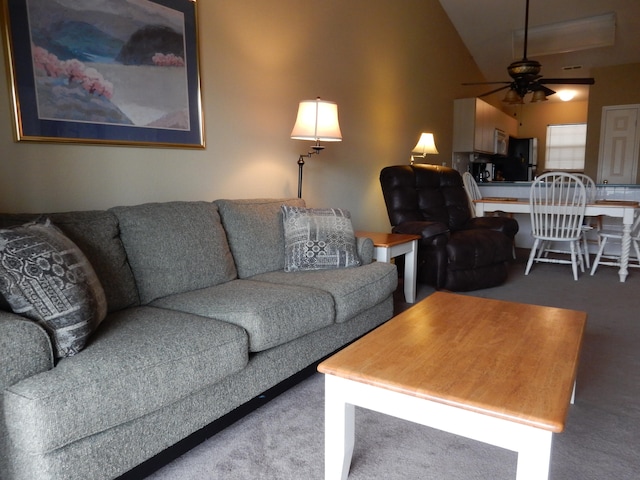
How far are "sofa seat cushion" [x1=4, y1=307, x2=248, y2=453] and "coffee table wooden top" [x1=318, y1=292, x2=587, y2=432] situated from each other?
42cm

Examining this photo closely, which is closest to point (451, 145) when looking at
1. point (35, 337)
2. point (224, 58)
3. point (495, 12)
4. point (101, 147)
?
point (495, 12)

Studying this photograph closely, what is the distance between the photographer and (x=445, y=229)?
3.62 meters

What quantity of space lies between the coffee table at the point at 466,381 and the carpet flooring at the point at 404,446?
208 mm

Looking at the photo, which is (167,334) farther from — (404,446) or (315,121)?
(315,121)

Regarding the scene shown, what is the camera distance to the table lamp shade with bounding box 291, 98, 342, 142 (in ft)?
9.42

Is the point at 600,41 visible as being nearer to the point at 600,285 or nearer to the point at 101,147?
the point at 600,285

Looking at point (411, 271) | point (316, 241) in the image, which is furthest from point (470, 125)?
point (316, 241)

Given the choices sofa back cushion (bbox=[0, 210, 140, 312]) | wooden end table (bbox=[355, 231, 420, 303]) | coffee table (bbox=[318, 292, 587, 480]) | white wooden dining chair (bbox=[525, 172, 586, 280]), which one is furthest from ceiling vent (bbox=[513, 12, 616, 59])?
sofa back cushion (bbox=[0, 210, 140, 312])

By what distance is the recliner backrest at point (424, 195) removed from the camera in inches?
156

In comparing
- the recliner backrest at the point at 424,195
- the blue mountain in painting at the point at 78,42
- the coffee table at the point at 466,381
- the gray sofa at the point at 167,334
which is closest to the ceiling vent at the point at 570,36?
the recliner backrest at the point at 424,195

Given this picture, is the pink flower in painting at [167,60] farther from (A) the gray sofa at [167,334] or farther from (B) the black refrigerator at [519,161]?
(B) the black refrigerator at [519,161]

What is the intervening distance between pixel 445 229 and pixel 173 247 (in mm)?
2239

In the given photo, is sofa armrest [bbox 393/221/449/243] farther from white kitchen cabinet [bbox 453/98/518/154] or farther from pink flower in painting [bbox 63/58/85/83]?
white kitchen cabinet [bbox 453/98/518/154]

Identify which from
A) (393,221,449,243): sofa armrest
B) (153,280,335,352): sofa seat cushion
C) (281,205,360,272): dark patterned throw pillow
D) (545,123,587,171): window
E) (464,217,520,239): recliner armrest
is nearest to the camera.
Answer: (153,280,335,352): sofa seat cushion
